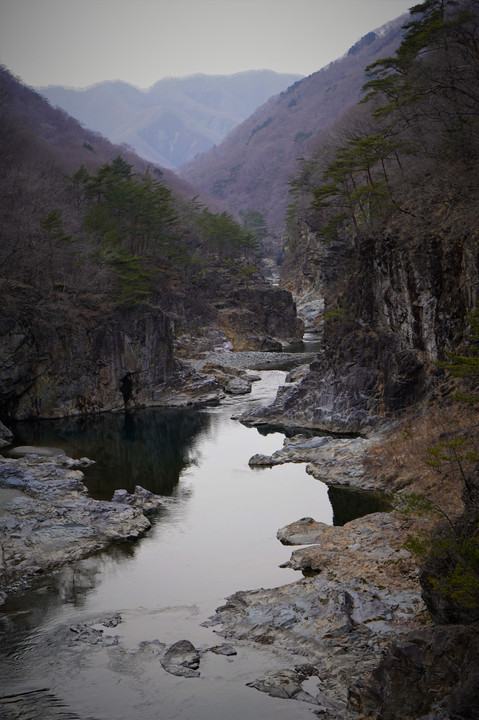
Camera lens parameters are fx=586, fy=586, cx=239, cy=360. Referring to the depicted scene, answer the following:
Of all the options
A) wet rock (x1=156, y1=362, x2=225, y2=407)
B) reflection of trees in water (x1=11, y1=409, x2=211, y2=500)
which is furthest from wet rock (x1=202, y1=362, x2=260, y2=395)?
reflection of trees in water (x1=11, y1=409, x2=211, y2=500)

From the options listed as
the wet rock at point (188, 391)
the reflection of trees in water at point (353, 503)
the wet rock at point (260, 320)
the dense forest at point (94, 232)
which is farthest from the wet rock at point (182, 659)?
the wet rock at point (260, 320)

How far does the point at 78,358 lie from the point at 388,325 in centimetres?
2205

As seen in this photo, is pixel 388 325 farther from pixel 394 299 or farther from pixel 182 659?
pixel 182 659

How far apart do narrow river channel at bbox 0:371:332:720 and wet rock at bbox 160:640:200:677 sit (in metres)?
0.16

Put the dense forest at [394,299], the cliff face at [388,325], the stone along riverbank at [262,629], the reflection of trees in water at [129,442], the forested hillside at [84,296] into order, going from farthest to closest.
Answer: the forested hillside at [84,296] < the reflection of trees in water at [129,442] < the cliff face at [388,325] < the stone along riverbank at [262,629] < the dense forest at [394,299]

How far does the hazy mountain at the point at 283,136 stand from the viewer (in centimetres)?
14488

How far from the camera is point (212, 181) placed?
550ft

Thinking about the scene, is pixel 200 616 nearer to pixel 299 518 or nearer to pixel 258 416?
pixel 299 518

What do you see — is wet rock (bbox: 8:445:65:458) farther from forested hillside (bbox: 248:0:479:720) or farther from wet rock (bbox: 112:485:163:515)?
forested hillside (bbox: 248:0:479:720)

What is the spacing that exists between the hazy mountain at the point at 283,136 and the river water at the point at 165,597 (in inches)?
4328

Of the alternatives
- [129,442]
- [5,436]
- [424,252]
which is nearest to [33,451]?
[5,436]

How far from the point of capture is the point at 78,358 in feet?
137

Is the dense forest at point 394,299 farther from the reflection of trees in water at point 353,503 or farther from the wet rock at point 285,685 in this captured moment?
the wet rock at point 285,685

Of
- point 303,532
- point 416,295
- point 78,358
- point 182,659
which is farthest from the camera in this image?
point 78,358
